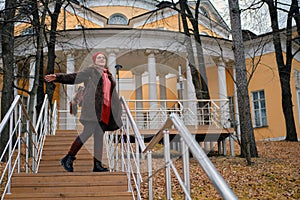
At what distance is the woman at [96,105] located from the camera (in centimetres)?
556

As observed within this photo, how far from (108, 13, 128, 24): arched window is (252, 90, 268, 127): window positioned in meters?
9.17

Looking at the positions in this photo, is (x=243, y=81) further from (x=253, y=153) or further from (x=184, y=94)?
(x=184, y=94)

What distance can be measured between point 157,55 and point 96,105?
12664mm

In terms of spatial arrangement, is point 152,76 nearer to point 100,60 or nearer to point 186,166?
point 100,60

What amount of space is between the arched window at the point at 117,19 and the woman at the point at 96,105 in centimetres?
1997

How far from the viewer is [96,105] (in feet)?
18.2

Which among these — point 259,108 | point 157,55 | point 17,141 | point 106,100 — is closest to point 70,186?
point 17,141

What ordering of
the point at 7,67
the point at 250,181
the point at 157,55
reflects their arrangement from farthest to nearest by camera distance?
the point at 157,55 < the point at 7,67 < the point at 250,181

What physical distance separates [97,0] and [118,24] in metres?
2.16

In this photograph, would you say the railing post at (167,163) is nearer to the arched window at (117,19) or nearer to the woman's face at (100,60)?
the woman's face at (100,60)

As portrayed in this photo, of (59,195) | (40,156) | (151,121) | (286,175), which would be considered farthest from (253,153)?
(59,195)

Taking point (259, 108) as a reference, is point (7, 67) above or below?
above

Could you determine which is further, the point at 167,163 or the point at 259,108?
the point at 259,108

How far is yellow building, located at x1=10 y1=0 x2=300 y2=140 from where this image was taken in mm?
16547
